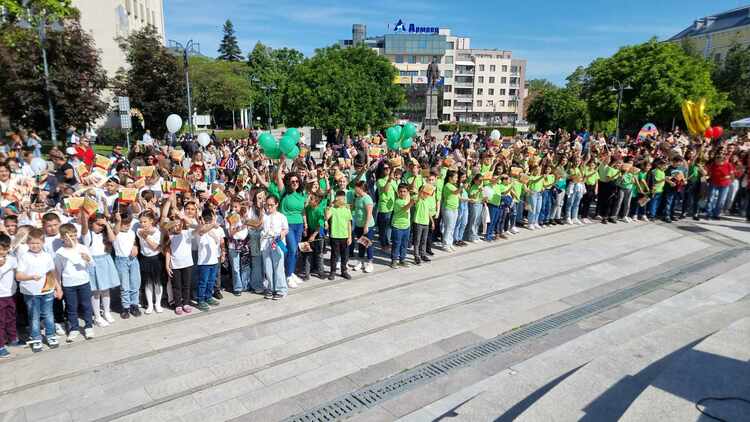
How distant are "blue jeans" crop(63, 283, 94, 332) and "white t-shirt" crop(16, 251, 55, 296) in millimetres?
326

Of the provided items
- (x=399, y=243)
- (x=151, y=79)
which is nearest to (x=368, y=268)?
(x=399, y=243)

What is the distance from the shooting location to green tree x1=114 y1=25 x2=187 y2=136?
90.1 feet

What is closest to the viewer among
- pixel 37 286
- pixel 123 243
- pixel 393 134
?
pixel 37 286

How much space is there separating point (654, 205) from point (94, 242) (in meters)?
13.1

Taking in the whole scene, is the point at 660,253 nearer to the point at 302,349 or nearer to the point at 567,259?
the point at 567,259

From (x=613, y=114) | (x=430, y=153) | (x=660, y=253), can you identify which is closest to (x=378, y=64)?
(x=613, y=114)

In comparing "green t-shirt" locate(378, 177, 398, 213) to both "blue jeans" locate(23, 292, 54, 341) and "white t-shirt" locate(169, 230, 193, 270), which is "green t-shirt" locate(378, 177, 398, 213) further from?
"blue jeans" locate(23, 292, 54, 341)

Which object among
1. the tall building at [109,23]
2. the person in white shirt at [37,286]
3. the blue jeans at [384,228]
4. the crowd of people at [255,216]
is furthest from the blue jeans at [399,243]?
the tall building at [109,23]

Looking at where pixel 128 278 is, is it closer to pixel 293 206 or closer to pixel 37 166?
pixel 293 206

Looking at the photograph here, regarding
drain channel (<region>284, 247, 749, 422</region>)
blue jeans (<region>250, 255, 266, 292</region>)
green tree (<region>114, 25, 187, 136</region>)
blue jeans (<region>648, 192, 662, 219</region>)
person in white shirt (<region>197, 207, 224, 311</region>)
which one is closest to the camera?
drain channel (<region>284, 247, 749, 422</region>)

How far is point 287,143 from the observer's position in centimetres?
903

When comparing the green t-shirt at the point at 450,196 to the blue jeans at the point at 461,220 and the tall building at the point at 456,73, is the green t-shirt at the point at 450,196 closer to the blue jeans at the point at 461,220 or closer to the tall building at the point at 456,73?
the blue jeans at the point at 461,220

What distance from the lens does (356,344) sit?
6105mm

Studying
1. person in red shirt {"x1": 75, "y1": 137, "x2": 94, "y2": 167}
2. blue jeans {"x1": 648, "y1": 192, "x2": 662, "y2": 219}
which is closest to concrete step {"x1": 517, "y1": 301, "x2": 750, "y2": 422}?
blue jeans {"x1": 648, "y1": 192, "x2": 662, "y2": 219}
